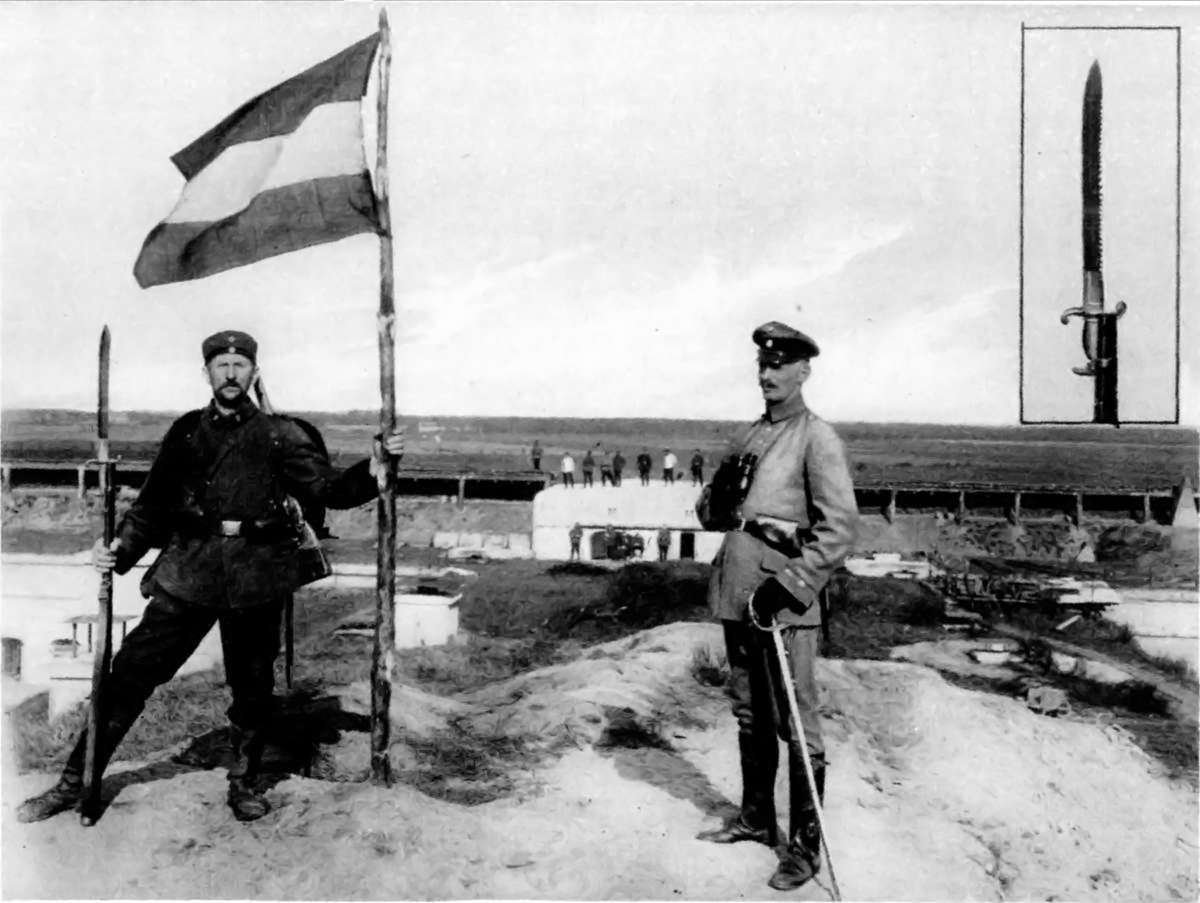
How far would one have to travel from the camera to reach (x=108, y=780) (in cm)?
491

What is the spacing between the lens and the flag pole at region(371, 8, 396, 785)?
15.3ft

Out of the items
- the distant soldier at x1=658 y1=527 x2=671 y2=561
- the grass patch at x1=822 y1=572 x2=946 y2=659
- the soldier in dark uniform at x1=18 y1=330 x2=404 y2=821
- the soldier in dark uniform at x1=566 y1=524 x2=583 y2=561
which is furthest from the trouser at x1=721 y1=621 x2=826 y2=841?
the soldier in dark uniform at x1=566 y1=524 x2=583 y2=561

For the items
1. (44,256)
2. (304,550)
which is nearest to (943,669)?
(304,550)

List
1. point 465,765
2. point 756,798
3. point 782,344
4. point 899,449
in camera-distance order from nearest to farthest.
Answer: point 782,344, point 756,798, point 465,765, point 899,449

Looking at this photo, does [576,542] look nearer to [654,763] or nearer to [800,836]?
[654,763]

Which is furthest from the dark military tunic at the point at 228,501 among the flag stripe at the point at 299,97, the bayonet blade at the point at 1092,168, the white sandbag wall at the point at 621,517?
the white sandbag wall at the point at 621,517

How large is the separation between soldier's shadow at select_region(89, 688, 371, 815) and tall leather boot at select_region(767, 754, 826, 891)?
7.98 feet

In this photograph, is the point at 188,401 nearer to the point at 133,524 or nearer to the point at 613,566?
the point at 133,524

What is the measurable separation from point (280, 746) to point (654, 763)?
2.12 m

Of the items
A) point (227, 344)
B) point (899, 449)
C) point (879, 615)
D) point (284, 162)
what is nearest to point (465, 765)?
point (227, 344)

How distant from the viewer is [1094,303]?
6.24 m

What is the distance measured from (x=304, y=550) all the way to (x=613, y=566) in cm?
994

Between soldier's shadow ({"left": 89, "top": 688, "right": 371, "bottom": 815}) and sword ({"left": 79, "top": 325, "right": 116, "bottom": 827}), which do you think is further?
soldier's shadow ({"left": 89, "top": 688, "right": 371, "bottom": 815})

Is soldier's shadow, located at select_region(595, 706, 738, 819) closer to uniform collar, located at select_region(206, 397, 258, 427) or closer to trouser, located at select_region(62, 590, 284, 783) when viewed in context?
trouser, located at select_region(62, 590, 284, 783)
